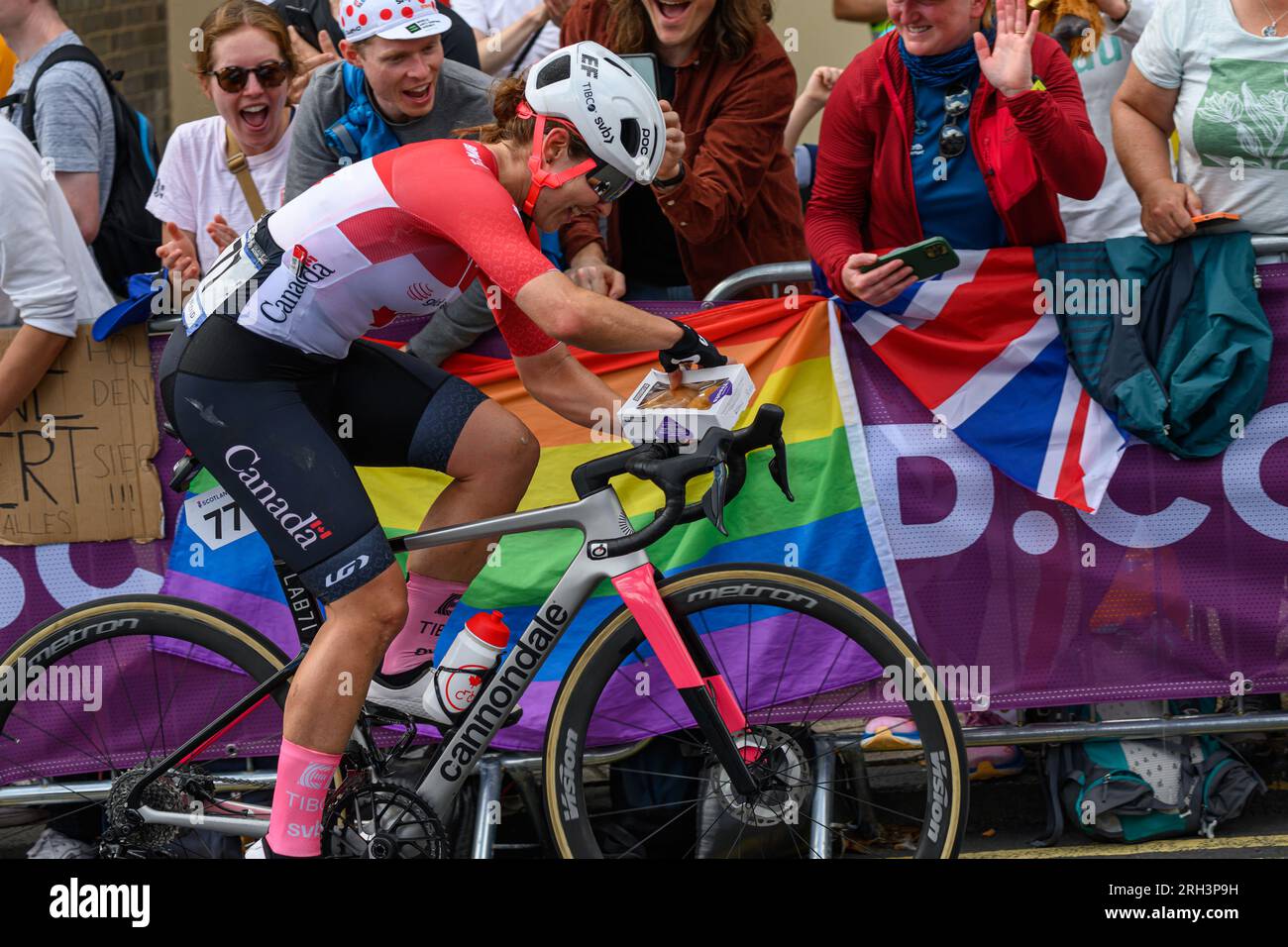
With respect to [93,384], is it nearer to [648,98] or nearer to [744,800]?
[648,98]

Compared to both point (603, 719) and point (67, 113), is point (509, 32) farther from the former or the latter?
point (603, 719)

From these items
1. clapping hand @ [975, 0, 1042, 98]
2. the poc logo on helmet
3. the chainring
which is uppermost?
clapping hand @ [975, 0, 1042, 98]

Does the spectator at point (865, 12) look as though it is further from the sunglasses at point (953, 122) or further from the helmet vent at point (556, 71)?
the helmet vent at point (556, 71)

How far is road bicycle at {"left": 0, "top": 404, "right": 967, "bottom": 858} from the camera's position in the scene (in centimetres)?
384

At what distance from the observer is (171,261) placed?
497cm

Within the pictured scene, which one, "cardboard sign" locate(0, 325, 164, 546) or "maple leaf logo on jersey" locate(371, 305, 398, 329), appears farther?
"cardboard sign" locate(0, 325, 164, 546)

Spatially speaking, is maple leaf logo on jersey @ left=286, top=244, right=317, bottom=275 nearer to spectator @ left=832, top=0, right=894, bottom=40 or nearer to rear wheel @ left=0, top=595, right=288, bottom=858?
rear wheel @ left=0, top=595, right=288, bottom=858

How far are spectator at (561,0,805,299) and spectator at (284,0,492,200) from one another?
539mm

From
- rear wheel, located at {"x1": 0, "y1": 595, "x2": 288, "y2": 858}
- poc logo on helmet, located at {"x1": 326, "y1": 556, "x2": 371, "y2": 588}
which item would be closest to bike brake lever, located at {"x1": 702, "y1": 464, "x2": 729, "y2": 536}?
poc logo on helmet, located at {"x1": 326, "y1": 556, "x2": 371, "y2": 588}

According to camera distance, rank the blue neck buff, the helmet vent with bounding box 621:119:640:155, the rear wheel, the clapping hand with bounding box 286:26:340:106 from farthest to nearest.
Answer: the clapping hand with bounding box 286:26:340:106, the blue neck buff, the rear wheel, the helmet vent with bounding box 621:119:640:155

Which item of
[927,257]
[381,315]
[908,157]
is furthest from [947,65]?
[381,315]

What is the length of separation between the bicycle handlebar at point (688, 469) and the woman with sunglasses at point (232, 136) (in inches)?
81.0

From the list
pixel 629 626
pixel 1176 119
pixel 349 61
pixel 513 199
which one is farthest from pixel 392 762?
pixel 1176 119

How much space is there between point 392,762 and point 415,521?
964mm
